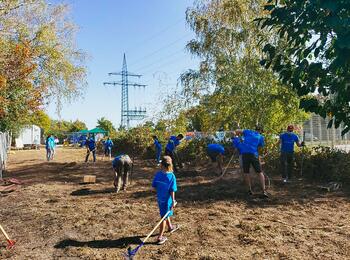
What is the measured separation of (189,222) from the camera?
7113 millimetres

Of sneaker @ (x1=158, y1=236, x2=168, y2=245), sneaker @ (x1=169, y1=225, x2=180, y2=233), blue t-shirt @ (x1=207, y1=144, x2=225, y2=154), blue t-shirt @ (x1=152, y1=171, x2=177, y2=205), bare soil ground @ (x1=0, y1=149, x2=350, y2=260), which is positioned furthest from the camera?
blue t-shirt @ (x1=207, y1=144, x2=225, y2=154)

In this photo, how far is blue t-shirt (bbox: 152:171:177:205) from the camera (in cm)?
607

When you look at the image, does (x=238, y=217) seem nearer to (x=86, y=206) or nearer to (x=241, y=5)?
(x=86, y=206)

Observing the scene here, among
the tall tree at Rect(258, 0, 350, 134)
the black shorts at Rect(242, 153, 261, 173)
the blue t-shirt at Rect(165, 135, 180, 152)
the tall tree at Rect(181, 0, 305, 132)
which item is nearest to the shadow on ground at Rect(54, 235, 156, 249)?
the black shorts at Rect(242, 153, 261, 173)

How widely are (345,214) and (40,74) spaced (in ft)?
46.2

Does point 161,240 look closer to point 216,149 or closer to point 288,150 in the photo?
point 288,150

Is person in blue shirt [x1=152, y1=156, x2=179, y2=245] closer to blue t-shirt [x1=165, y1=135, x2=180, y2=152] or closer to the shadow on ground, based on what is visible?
the shadow on ground

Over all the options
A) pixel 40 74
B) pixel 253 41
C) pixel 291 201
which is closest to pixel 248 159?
pixel 291 201

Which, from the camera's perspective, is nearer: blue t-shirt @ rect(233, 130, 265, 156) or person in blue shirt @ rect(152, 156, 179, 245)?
person in blue shirt @ rect(152, 156, 179, 245)

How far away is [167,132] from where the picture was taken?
21984mm

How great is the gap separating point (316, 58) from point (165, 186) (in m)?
4.02

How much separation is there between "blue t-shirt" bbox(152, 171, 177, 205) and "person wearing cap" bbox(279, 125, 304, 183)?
223 inches

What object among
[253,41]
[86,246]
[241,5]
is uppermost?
[241,5]

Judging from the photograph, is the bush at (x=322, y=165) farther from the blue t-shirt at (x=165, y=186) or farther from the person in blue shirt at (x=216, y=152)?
the blue t-shirt at (x=165, y=186)
